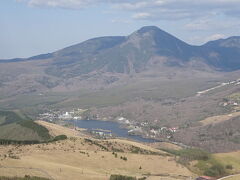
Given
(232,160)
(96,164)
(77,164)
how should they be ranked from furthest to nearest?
(232,160) → (96,164) → (77,164)

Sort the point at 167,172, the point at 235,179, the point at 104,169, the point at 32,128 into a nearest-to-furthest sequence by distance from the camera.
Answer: the point at 235,179 → the point at 104,169 → the point at 167,172 → the point at 32,128

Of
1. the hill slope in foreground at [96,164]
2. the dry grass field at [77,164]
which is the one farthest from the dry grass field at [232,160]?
the dry grass field at [77,164]

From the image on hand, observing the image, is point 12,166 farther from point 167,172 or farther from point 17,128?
point 17,128

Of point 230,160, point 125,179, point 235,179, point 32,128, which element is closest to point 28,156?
point 125,179

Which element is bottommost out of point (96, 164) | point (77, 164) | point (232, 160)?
point (96, 164)

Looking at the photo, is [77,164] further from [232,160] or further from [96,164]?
[232,160]

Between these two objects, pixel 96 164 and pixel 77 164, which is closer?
pixel 77 164

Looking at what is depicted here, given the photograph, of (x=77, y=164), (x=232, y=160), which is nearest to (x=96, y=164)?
(x=77, y=164)

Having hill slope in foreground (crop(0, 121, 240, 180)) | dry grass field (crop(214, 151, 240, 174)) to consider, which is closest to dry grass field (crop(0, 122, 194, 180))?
hill slope in foreground (crop(0, 121, 240, 180))
